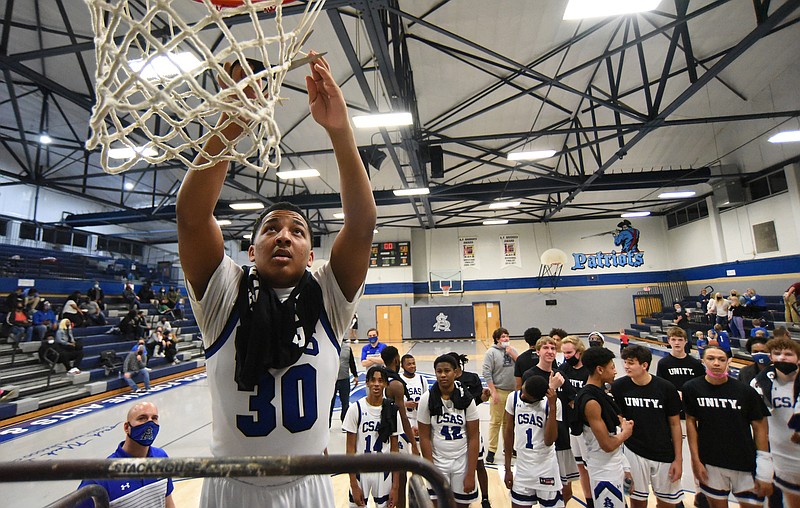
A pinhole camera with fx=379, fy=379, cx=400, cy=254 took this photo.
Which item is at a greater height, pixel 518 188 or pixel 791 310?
pixel 518 188

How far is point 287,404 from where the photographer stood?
116 cm

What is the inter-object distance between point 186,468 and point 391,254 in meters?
21.7

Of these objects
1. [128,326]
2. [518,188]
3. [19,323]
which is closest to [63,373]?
[19,323]

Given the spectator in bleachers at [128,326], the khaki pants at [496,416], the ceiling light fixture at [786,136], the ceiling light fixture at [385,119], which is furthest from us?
the spectator in bleachers at [128,326]

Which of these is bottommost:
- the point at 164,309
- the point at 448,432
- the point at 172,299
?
the point at 448,432

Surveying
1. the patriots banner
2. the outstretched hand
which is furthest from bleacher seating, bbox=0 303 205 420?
the patriots banner

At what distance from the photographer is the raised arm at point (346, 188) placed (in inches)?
52.6

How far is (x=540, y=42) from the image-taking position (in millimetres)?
8594

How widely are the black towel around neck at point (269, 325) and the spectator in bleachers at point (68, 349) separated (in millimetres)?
12103

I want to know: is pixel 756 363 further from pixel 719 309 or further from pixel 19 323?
pixel 19 323

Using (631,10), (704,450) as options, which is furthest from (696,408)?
(631,10)

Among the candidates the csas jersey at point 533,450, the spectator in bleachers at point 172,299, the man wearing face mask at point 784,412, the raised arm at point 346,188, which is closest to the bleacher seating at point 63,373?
the spectator in bleachers at point 172,299

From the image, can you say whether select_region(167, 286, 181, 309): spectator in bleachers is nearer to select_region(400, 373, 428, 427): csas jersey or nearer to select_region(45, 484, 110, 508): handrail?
select_region(400, 373, 428, 427): csas jersey

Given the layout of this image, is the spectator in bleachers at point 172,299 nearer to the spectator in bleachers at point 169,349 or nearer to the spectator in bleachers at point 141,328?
the spectator in bleachers at point 141,328
